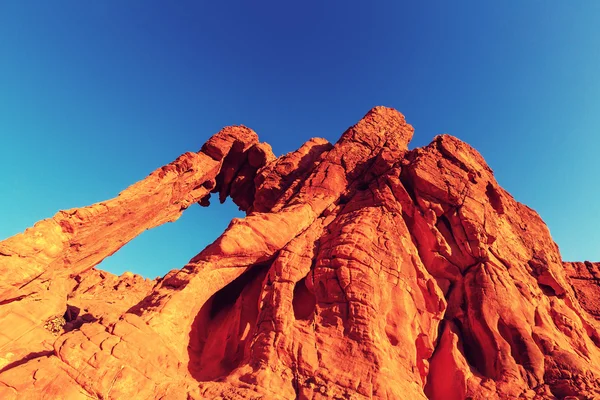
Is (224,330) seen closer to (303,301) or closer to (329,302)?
(303,301)

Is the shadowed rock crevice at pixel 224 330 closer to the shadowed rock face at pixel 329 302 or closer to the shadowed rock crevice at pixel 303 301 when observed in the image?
the shadowed rock face at pixel 329 302

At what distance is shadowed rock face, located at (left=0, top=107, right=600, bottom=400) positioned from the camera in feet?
41.3

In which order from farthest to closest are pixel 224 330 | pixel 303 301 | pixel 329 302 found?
pixel 303 301 → pixel 224 330 → pixel 329 302

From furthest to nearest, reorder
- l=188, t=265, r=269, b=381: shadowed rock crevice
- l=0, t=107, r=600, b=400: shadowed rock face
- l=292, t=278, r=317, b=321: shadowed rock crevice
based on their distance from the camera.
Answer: l=292, t=278, r=317, b=321: shadowed rock crevice < l=188, t=265, r=269, b=381: shadowed rock crevice < l=0, t=107, r=600, b=400: shadowed rock face

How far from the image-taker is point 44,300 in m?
18.0

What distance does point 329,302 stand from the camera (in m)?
16.2

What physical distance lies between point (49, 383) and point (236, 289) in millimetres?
11323

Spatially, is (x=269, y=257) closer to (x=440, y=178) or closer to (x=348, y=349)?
(x=348, y=349)

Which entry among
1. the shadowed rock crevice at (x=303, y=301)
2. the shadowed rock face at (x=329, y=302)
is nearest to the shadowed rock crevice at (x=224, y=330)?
the shadowed rock face at (x=329, y=302)

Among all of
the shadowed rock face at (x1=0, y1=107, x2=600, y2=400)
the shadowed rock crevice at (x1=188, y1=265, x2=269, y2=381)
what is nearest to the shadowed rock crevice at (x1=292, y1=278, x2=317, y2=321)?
the shadowed rock face at (x1=0, y1=107, x2=600, y2=400)

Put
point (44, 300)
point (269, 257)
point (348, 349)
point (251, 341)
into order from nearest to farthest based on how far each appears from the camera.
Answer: point (348, 349) → point (251, 341) → point (44, 300) → point (269, 257)

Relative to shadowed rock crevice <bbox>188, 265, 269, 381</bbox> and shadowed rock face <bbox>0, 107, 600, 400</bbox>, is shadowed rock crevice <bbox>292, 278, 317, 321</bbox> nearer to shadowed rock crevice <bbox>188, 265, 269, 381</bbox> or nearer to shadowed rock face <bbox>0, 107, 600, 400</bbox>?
shadowed rock face <bbox>0, 107, 600, 400</bbox>

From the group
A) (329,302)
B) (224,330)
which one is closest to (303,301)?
(329,302)

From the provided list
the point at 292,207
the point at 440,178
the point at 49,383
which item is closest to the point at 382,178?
the point at 440,178
